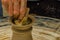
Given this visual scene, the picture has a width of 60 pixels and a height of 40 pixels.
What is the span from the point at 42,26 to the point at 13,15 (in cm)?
48

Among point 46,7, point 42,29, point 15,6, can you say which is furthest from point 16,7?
point 46,7

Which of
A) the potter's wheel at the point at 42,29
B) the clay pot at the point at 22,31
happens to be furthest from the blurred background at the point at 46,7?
the clay pot at the point at 22,31

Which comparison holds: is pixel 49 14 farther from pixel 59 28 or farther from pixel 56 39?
pixel 56 39

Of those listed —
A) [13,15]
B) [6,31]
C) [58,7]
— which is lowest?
[6,31]

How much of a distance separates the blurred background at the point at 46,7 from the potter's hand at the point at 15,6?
70 centimetres

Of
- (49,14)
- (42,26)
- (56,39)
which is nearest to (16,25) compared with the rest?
(56,39)

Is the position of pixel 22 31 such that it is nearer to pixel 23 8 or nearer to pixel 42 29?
pixel 23 8

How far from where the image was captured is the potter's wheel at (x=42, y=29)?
0.88 metres

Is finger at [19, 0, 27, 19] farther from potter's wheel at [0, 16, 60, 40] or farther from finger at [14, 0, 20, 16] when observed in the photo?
potter's wheel at [0, 16, 60, 40]

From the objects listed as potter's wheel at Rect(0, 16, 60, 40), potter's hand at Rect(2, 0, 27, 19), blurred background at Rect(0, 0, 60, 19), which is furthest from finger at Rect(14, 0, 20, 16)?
blurred background at Rect(0, 0, 60, 19)

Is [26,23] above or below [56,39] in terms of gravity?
above

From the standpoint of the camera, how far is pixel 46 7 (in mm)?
1279

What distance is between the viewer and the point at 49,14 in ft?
4.10

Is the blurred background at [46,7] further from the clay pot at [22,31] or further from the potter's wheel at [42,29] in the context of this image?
the clay pot at [22,31]
